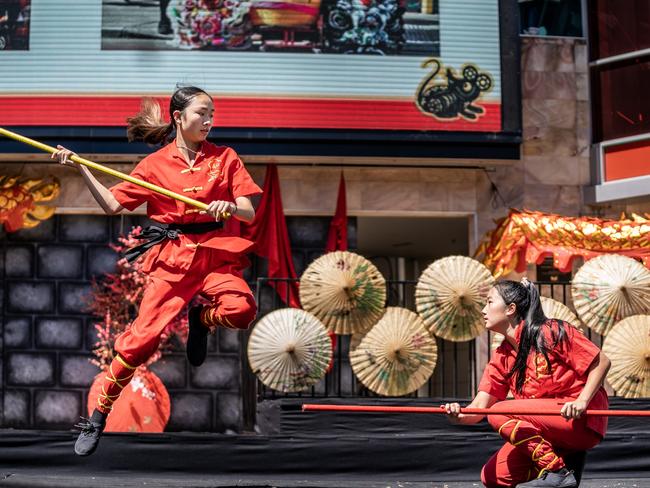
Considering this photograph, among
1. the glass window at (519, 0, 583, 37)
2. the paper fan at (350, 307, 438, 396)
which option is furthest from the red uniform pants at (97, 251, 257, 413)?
the glass window at (519, 0, 583, 37)

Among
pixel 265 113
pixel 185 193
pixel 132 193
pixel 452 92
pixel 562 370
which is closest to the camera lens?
pixel 562 370

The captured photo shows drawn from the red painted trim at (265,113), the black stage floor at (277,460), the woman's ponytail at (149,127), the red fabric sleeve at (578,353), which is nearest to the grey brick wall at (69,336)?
the red painted trim at (265,113)

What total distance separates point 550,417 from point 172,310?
178 cm

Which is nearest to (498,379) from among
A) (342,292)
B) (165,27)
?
(342,292)

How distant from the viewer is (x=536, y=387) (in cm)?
502

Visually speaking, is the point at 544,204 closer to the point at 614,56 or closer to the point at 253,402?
the point at 614,56

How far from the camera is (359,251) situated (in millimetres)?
13180

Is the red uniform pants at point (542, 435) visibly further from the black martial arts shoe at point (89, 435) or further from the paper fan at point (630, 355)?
the paper fan at point (630, 355)

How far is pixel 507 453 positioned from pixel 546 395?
348 mm

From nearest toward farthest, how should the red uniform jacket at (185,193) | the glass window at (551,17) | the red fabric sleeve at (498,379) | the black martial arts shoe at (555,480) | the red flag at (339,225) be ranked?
1. the black martial arts shoe at (555,480)
2. the red fabric sleeve at (498,379)
3. the red uniform jacket at (185,193)
4. the red flag at (339,225)
5. the glass window at (551,17)

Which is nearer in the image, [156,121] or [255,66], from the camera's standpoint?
[156,121]

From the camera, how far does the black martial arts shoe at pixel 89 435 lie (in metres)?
5.19

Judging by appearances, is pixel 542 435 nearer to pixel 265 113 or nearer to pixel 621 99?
pixel 265 113

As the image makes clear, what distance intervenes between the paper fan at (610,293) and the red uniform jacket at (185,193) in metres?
3.75
